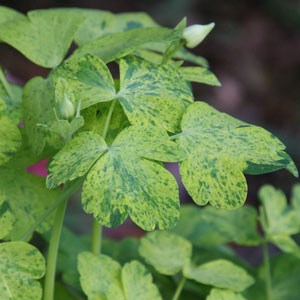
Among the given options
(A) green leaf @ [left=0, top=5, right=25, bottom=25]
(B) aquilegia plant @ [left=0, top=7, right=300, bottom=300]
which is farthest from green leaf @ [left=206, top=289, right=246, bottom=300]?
(A) green leaf @ [left=0, top=5, right=25, bottom=25]

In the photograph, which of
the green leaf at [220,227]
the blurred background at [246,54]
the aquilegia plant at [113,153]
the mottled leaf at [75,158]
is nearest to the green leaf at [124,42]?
the aquilegia plant at [113,153]

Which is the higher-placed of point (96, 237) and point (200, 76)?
point (200, 76)

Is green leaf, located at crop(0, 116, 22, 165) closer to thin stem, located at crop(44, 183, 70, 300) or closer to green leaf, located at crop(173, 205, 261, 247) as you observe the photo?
thin stem, located at crop(44, 183, 70, 300)

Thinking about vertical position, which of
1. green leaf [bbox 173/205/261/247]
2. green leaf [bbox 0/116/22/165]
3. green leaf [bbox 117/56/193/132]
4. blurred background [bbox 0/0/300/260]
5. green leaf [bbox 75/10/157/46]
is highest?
green leaf [bbox 117/56/193/132]

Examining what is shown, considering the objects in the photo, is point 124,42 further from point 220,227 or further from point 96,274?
point 220,227

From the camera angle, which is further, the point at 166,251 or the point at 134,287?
the point at 166,251

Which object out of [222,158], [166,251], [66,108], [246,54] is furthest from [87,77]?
[246,54]

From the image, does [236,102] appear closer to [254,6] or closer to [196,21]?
[196,21]

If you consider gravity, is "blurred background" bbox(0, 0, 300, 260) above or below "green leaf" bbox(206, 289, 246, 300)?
below
